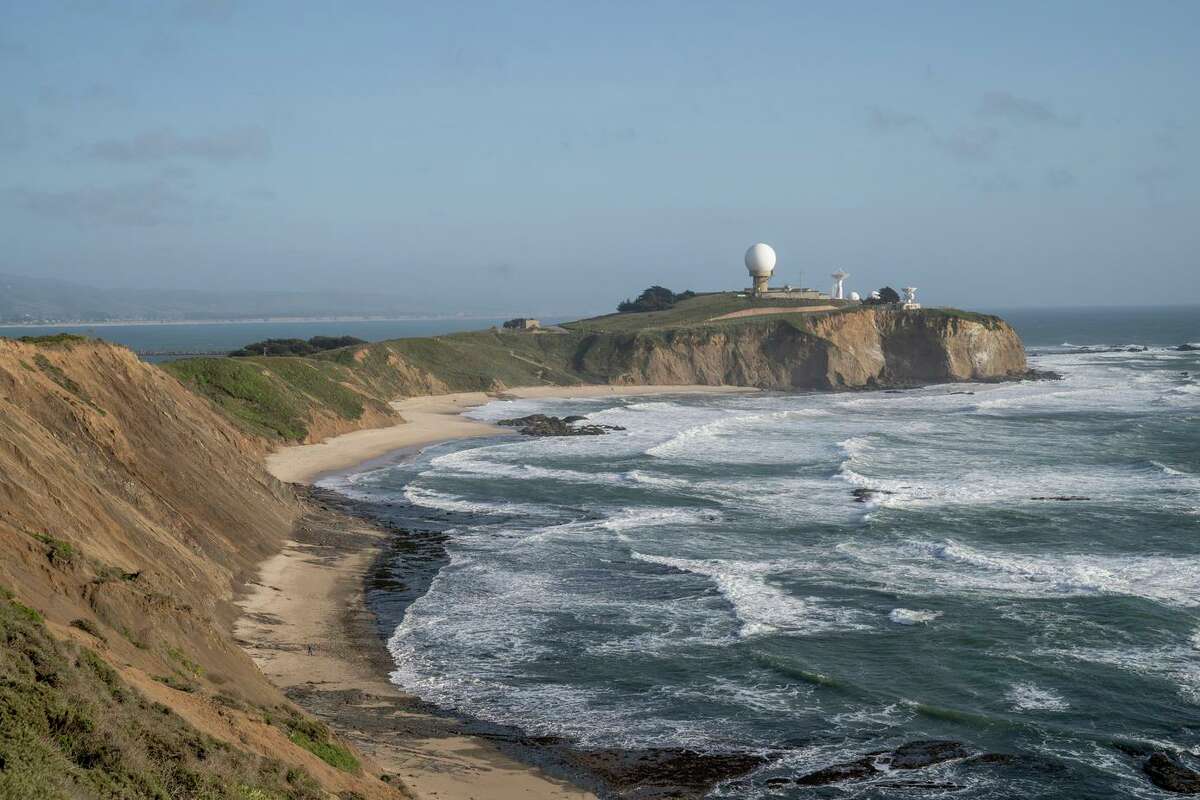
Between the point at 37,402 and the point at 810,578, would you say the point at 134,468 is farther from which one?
the point at 810,578

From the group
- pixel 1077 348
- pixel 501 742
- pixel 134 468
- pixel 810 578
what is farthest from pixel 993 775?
pixel 1077 348

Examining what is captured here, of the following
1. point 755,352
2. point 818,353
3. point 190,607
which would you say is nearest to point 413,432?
point 190,607

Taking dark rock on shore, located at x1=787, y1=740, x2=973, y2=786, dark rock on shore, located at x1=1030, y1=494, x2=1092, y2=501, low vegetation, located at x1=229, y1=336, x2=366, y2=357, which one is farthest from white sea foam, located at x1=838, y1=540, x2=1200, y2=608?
low vegetation, located at x1=229, y1=336, x2=366, y2=357

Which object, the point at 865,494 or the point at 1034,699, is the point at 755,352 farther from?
the point at 1034,699

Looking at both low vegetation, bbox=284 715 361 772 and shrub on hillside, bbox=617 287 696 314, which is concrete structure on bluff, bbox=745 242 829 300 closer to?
shrub on hillside, bbox=617 287 696 314

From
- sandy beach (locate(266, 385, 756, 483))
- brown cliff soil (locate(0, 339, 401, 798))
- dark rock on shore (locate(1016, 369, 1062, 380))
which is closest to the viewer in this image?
brown cliff soil (locate(0, 339, 401, 798))

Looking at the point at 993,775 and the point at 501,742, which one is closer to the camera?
the point at 993,775
